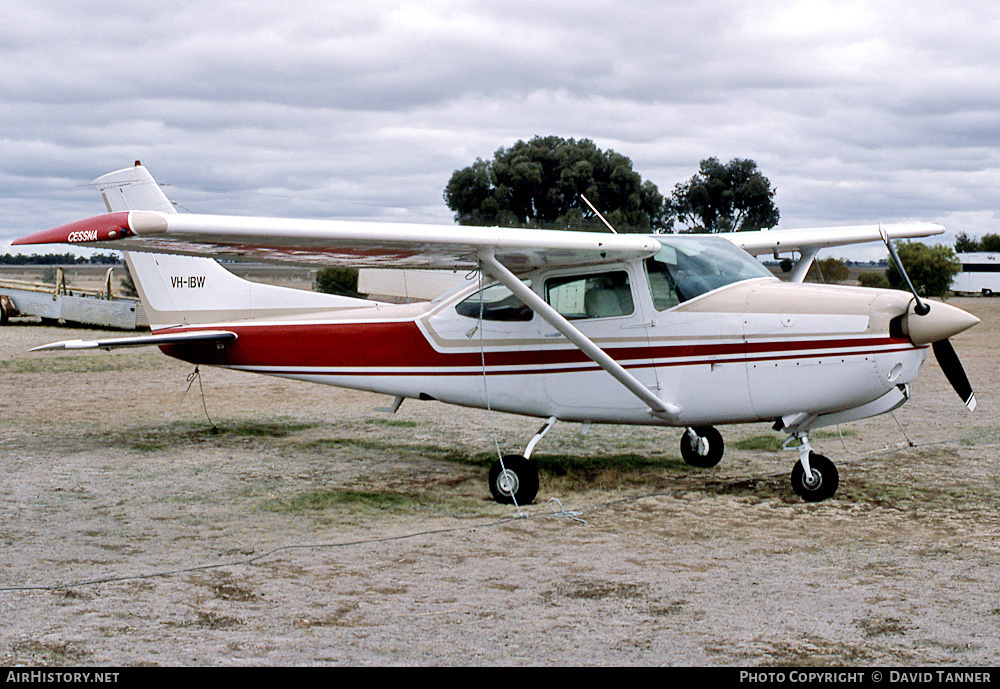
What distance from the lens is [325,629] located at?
4.63 m

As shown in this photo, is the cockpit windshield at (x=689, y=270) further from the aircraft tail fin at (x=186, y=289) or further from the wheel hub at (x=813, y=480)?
the aircraft tail fin at (x=186, y=289)

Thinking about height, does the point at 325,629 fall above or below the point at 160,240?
below

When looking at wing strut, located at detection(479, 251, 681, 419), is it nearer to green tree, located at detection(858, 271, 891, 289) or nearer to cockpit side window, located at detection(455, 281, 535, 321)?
cockpit side window, located at detection(455, 281, 535, 321)

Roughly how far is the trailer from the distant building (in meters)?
50.0

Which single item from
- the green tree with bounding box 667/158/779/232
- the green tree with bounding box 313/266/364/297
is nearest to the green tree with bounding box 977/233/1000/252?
the green tree with bounding box 667/158/779/232

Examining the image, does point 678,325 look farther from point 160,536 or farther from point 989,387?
point 989,387

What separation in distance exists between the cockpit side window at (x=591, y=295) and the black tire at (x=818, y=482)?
6.49 feet

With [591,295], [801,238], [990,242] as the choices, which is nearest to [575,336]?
[591,295]

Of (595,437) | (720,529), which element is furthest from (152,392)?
(720,529)

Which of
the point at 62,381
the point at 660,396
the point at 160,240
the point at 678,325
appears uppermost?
the point at 160,240

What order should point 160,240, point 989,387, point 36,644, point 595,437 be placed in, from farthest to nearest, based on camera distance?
1. point 989,387
2. point 595,437
3. point 160,240
4. point 36,644

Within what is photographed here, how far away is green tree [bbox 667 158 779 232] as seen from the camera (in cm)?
4466

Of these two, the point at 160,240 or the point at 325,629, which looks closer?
the point at 325,629

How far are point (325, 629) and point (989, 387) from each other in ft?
44.2
